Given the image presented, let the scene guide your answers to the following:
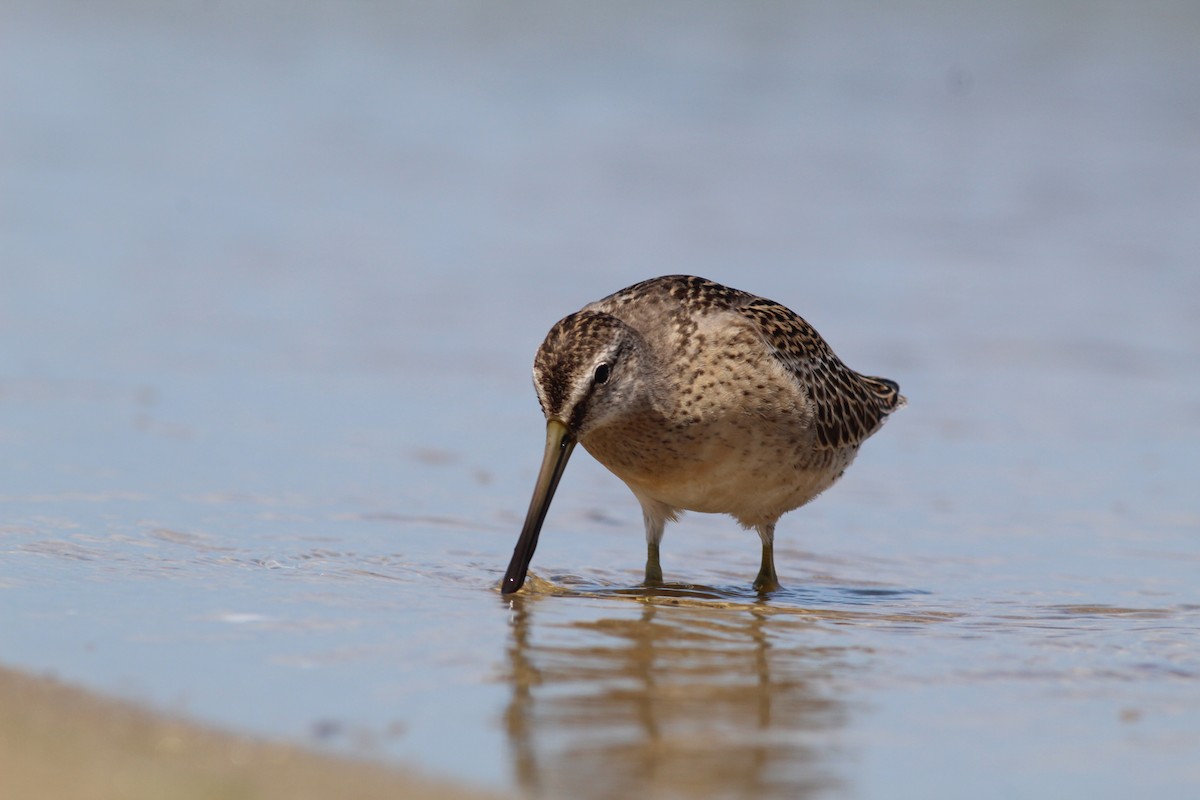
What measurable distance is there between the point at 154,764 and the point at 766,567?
3.21 m

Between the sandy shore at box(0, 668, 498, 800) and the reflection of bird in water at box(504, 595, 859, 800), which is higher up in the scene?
the reflection of bird in water at box(504, 595, 859, 800)

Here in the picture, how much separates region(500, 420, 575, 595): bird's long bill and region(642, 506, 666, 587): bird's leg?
0.71 metres

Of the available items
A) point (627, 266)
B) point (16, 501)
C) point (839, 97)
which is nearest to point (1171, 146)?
point (839, 97)

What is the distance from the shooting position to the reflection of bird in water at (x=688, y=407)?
214 inches

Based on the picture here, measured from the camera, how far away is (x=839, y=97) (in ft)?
57.5

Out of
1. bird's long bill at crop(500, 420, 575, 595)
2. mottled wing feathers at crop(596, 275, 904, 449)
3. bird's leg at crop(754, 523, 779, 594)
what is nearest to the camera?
bird's long bill at crop(500, 420, 575, 595)

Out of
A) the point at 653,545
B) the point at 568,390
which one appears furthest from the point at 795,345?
the point at 568,390

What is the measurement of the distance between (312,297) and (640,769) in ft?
23.3

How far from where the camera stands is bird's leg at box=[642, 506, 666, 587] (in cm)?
602

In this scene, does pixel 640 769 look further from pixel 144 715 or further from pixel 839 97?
pixel 839 97

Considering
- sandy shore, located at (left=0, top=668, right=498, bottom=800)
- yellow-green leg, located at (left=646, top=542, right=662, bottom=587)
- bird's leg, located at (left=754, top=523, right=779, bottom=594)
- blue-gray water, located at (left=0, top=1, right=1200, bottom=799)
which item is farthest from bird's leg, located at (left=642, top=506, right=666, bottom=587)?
sandy shore, located at (left=0, top=668, right=498, bottom=800)

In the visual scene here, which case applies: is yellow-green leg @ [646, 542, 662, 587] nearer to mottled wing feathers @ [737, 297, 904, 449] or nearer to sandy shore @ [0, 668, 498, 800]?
mottled wing feathers @ [737, 297, 904, 449]

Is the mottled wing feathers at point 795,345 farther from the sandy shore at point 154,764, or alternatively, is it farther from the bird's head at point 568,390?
the sandy shore at point 154,764

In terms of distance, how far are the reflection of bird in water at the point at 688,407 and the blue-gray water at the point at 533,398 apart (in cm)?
35
